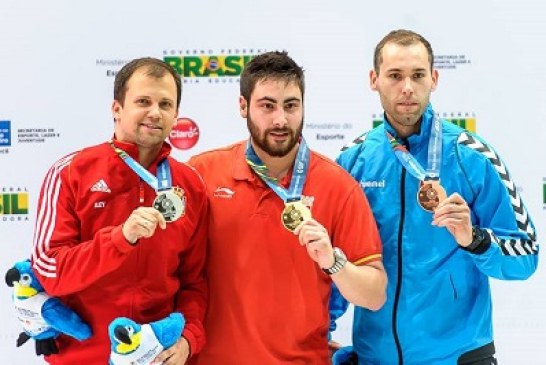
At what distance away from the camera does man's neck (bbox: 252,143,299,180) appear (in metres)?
2.67

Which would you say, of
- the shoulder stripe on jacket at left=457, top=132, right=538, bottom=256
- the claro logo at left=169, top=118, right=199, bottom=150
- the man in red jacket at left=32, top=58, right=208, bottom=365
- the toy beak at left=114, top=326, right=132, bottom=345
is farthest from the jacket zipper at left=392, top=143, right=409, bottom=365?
the claro logo at left=169, top=118, right=199, bottom=150

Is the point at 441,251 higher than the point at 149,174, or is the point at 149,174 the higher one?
the point at 149,174

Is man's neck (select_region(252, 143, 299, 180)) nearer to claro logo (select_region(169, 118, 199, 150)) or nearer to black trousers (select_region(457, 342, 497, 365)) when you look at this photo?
black trousers (select_region(457, 342, 497, 365))

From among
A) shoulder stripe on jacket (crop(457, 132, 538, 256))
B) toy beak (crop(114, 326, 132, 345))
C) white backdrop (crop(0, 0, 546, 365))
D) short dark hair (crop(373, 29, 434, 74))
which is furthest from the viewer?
white backdrop (crop(0, 0, 546, 365))

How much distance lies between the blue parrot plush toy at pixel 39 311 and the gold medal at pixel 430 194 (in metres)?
1.28

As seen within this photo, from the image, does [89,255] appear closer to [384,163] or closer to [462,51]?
[384,163]

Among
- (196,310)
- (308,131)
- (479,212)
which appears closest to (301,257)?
(196,310)

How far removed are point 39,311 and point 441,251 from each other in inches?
58.4

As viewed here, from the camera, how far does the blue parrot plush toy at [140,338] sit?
2.24 metres

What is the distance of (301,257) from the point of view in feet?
8.41

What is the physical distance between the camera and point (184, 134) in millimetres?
4309

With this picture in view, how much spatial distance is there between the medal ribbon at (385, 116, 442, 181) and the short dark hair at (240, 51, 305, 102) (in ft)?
1.45

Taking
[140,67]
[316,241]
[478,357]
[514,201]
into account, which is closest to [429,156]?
[514,201]

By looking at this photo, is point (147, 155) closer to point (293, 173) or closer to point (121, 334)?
point (293, 173)
